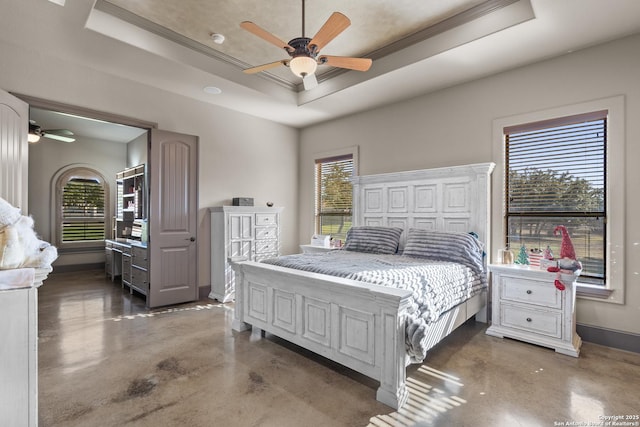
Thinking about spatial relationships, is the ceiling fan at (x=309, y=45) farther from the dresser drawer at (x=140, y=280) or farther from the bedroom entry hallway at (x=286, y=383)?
the dresser drawer at (x=140, y=280)

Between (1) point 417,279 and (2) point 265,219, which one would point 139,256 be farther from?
(1) point 417,279

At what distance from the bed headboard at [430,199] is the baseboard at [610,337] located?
1.09 m

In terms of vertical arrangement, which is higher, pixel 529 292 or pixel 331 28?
pixel 331 28

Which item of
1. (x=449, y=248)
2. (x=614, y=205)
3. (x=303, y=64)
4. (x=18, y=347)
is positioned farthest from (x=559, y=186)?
(x=18, y=347)

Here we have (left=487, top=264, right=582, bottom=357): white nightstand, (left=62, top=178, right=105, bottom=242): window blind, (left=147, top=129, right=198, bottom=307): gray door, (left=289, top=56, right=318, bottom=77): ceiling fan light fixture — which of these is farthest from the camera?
(left=62, top=178, right=105, bottom=242): window blind

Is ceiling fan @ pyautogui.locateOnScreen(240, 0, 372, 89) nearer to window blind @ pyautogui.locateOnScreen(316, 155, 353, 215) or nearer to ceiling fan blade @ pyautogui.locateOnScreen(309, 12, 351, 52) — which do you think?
ceiling fan blade @ pyautogui.locateOnScreen(309, 12, 351, 52)

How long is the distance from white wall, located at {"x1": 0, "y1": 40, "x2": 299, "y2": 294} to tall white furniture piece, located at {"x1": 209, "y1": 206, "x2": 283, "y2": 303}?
0.57 ft

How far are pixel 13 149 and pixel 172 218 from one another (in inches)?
64.7

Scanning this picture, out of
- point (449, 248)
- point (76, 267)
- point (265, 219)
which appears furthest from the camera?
point (76, 267)

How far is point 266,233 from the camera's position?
4.84 meters

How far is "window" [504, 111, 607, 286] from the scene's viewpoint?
9.77ft

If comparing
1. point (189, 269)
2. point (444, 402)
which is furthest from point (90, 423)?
point (189, 269)

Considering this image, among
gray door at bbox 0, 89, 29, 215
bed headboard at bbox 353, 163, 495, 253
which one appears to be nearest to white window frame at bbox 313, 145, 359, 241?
bed headboard at bbox 353, 163, 495, 253

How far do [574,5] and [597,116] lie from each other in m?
1.09
